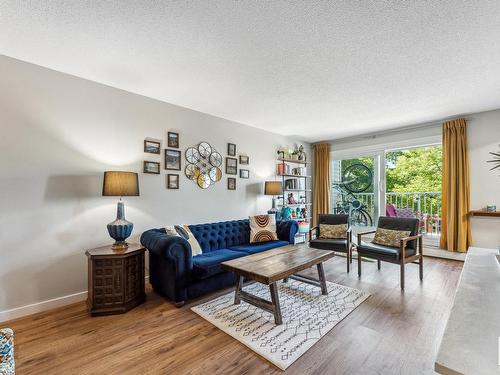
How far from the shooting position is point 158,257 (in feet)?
9.37

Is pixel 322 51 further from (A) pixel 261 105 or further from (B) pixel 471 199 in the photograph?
(B) pixel 471 199

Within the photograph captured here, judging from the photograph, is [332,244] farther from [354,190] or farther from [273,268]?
[354,190]

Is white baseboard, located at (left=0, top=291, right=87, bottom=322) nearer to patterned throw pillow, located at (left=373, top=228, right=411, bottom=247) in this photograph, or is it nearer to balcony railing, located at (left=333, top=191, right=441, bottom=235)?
patterned throw pillow, located at (left=373, top=228, right=411, bottom=247)

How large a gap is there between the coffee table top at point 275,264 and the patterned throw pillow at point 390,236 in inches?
44.3

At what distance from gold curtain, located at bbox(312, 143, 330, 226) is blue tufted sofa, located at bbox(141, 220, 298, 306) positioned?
2.77 meters

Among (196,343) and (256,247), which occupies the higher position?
(256,247)

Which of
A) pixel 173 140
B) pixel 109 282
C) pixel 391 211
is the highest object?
pixel 173 140

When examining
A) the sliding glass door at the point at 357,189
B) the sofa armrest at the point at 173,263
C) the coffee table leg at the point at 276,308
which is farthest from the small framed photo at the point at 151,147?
the sliding glass door at the point at 357,189

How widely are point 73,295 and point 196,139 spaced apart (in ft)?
8.40

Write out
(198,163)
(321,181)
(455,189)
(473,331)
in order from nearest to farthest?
1. (473,331)
2. (198,163)
3. (455,189)
4. (321,181)

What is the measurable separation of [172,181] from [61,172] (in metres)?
1.31

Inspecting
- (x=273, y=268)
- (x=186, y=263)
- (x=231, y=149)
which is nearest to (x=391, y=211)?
(x=231, y=149)

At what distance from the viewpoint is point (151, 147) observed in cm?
338

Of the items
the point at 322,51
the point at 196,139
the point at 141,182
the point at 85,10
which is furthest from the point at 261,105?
the point at 85,10
